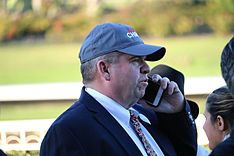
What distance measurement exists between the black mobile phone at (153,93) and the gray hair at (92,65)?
0.94ft

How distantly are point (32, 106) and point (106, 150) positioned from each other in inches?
196

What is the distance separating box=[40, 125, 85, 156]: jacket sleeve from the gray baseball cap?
0.33 m

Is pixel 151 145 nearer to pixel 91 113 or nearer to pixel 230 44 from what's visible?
pixel 91 113

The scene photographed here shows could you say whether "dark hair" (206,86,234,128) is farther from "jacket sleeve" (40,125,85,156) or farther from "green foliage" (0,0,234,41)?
"green foliage" (0,0,234,41)

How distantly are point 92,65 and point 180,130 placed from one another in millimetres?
559

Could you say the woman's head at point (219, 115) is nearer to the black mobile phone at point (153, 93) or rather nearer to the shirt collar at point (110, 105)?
the black mobile phone at point (153, 93)

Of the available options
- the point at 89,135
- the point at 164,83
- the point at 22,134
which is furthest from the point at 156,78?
the point at 22,134

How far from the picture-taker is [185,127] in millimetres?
2752

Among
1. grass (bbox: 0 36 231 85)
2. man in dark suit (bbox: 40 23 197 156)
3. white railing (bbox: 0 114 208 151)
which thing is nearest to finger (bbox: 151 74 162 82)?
man in dark suit (bbox: 40 23 197 156)

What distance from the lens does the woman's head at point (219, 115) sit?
2686mm

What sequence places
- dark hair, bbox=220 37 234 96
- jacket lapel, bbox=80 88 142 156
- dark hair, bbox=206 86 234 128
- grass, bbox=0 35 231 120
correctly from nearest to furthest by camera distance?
dark hair, bbox=220 37 234 96 → jacket lapel, bbox=80 88 142 156 → dark hair, bbox=206 86 234 128 → grass, bbox=0 35 231 120

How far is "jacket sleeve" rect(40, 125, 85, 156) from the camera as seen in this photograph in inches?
90.5

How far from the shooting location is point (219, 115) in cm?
272

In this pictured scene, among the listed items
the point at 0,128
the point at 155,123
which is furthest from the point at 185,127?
the point at 0,128
